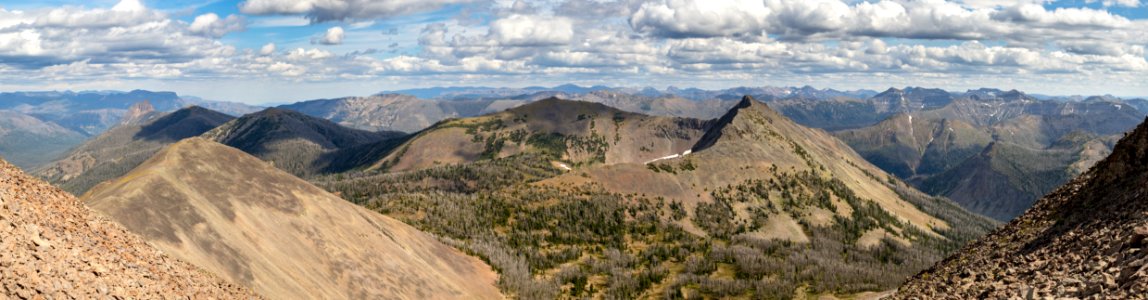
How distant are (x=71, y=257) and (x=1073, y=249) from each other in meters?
54.3

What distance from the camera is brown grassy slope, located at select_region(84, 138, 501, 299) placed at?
54.2 meters

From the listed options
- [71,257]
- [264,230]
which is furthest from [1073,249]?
[264,230]

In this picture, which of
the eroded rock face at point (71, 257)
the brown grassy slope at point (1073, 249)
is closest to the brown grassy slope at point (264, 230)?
the eroded rock face at point (71, 257)

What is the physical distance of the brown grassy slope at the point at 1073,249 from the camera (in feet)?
94.4

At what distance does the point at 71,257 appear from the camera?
34500 mm

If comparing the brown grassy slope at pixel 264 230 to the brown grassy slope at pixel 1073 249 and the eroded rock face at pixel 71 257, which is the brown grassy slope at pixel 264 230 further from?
the brown grassy slope at pixel 1073 249

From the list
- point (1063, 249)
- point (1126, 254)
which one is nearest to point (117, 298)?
point (1126, 254)

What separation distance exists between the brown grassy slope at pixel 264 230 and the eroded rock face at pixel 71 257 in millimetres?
7956

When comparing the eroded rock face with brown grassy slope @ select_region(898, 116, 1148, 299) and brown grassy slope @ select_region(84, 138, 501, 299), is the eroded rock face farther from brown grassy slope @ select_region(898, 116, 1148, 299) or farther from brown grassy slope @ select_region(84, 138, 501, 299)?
brown grassy slope @ select_region(898, 116, 1148, 299)

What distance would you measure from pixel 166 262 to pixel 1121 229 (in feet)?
187

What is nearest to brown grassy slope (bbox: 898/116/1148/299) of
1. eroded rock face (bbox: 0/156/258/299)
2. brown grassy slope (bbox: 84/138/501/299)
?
eroded rock face (bbox: 0/156/258/299)

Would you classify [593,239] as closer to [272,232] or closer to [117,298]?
[272,232]

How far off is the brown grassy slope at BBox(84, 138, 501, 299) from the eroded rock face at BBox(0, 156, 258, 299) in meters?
7.96

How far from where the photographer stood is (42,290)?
3067cm
